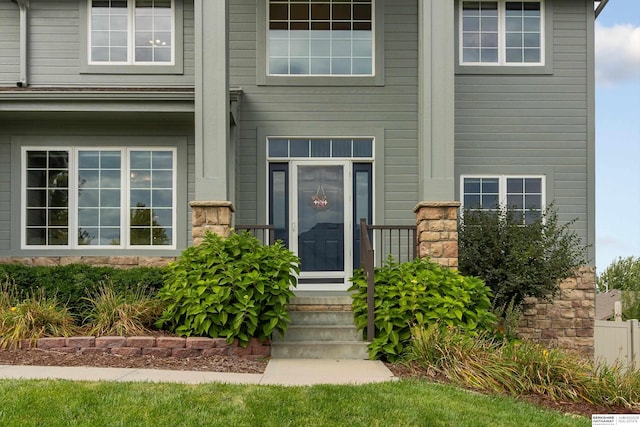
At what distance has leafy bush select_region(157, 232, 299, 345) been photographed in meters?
6.90

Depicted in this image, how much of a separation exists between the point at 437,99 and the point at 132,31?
530 cm

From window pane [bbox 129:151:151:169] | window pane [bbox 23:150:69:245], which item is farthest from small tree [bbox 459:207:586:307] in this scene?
window pane [bbox 23:150:69:245]

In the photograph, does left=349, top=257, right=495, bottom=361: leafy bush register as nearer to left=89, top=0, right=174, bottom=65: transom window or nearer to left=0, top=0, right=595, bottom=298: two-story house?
left=0, top=0, right=595, bottom=298: two-story house

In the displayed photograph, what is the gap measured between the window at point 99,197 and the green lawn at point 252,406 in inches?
190

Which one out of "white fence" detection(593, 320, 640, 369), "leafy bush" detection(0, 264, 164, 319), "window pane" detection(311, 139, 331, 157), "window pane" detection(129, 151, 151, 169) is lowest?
"white fence" detection(593, 320, 640, 369)

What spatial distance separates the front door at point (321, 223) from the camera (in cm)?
980

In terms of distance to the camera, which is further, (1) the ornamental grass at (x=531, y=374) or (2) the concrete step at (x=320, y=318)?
(2) the concrete step at (x=320, y=318)

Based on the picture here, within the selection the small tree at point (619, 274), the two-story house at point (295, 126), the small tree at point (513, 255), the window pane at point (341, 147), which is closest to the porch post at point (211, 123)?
the two-story house at point (295, 126)

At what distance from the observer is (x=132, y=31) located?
10.1 m

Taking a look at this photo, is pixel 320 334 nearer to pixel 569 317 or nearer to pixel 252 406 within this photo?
pixel 252 406

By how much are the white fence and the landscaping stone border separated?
268 inches

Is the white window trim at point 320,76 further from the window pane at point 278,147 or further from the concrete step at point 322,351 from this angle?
the concrete step at point 322,351

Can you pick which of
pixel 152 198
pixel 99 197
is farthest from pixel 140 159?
pixel 99 197

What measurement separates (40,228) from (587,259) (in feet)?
29.7
